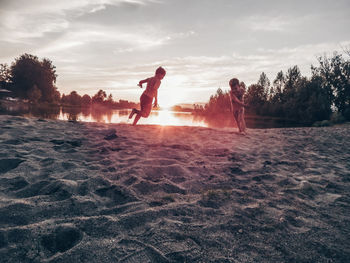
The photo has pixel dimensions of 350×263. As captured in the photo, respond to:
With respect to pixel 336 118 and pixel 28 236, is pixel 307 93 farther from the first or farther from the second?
pixel 28 236

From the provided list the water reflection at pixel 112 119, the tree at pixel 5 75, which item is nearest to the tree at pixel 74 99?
the tree at pixel 5 75

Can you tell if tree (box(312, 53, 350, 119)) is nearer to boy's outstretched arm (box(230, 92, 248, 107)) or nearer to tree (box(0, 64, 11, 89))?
boy's outstretched arm (box(230, 92, 248, 107))

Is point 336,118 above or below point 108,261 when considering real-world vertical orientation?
Result: above

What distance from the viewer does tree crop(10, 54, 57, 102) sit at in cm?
5594

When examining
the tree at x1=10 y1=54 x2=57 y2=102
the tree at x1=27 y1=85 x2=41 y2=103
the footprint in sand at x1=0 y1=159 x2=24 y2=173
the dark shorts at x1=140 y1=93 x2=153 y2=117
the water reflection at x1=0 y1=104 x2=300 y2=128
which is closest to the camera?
the footprint in sand at x1=0 y1=159 x2=24 y2=173

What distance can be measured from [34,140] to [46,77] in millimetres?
64930

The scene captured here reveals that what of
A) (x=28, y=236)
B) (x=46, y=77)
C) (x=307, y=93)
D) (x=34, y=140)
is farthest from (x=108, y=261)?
(x=46, y=77)

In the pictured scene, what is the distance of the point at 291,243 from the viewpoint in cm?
204

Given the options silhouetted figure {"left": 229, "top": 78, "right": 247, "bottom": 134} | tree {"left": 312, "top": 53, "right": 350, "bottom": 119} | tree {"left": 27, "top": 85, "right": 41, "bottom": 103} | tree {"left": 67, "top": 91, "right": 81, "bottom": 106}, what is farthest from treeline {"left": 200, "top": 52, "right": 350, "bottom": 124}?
tree {"left": 67, "top": 91, "right": 81, "bottom": 106}

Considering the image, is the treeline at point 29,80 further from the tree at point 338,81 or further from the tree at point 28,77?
Result: the tree at point 338,81

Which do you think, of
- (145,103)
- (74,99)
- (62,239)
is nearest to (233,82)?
(145,103)

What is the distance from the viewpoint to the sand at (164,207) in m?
1.89

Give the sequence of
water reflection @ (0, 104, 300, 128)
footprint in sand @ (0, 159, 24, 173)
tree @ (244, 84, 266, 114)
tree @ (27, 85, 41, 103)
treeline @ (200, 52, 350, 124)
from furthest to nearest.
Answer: tree @ (244, 84, 266, 114)
tree @ (27, 85, 41, 103)
treeline @ (200, 52, 350, 124)
water reflection @ (0, 104, 300, 128)
footprint in sand @ (0, 159, 24, 173)

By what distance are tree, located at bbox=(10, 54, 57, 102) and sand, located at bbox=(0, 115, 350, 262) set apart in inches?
2511
